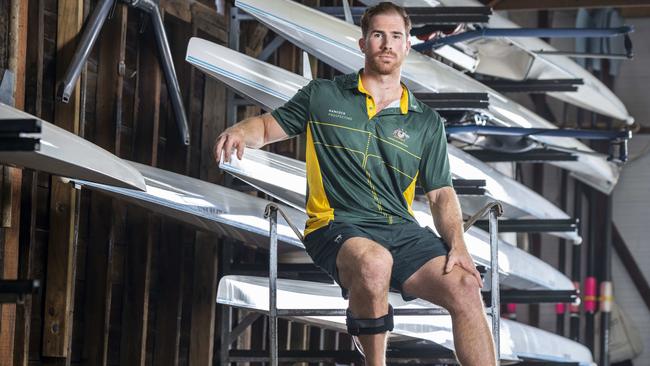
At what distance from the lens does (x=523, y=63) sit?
309 inches

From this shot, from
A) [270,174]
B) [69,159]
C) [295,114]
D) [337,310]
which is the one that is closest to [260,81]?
[270,174]

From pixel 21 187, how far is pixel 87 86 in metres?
0.77

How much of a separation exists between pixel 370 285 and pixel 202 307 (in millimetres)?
2589

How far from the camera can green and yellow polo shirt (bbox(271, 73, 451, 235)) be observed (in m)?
3.76

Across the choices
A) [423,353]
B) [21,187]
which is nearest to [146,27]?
[21,187]

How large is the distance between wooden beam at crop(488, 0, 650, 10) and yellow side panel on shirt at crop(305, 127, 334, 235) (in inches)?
175

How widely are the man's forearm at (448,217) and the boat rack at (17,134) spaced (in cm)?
145

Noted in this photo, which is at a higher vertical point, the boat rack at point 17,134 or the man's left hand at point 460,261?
the boat rack at point 17,134

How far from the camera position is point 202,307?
19.2ft

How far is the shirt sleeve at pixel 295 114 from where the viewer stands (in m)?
3.88

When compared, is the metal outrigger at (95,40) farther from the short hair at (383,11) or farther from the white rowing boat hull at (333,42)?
the short hair at (383,11)

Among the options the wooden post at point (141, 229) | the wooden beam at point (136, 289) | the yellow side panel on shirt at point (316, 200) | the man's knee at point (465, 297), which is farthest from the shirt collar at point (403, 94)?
the wooden beam at point (136, 289)

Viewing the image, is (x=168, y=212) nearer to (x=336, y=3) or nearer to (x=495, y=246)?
(x=495, y=246)

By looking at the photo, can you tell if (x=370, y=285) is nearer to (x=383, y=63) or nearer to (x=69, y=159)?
(x=383, y=63)
